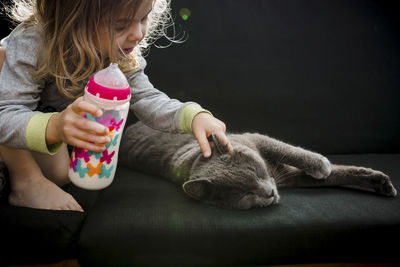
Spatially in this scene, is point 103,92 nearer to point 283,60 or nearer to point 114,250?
point 114,250

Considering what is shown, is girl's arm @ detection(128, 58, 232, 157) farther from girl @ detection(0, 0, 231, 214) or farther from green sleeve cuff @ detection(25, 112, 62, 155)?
green sleeve cuff @ detection(25, 112, 62, 155)

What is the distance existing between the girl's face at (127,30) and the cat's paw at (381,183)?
37.2 inches

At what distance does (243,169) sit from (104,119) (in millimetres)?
549

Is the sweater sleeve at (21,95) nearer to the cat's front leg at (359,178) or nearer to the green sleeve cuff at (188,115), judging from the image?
the green sleeve cuff at (188,115)

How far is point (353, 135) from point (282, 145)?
0.58 meters

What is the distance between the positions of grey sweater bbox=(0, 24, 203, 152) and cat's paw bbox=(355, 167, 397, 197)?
2.23 ft

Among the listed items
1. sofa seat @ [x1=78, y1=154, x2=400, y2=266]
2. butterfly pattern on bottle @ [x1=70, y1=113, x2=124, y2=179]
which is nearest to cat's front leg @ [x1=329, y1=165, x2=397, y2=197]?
sofa seat @ [x1=78, y1=154, x2=400, y2=266]

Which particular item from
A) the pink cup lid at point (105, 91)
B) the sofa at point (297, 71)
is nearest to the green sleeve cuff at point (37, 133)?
the pink cup lid at point (105, 91)

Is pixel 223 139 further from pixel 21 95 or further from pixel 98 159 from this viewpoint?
pixel 21 95

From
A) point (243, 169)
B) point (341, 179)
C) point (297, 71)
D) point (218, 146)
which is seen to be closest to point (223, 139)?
point (218, 146)

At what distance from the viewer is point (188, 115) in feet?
3.66

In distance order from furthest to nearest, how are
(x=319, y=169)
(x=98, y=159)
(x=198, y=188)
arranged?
1. (x=319, y=169)
2. (x=198, y=188)
3. (x=98, y=159)

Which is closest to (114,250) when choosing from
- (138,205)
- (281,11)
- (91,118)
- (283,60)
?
(138,205)

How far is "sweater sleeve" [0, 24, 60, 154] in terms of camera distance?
880 millimetres
